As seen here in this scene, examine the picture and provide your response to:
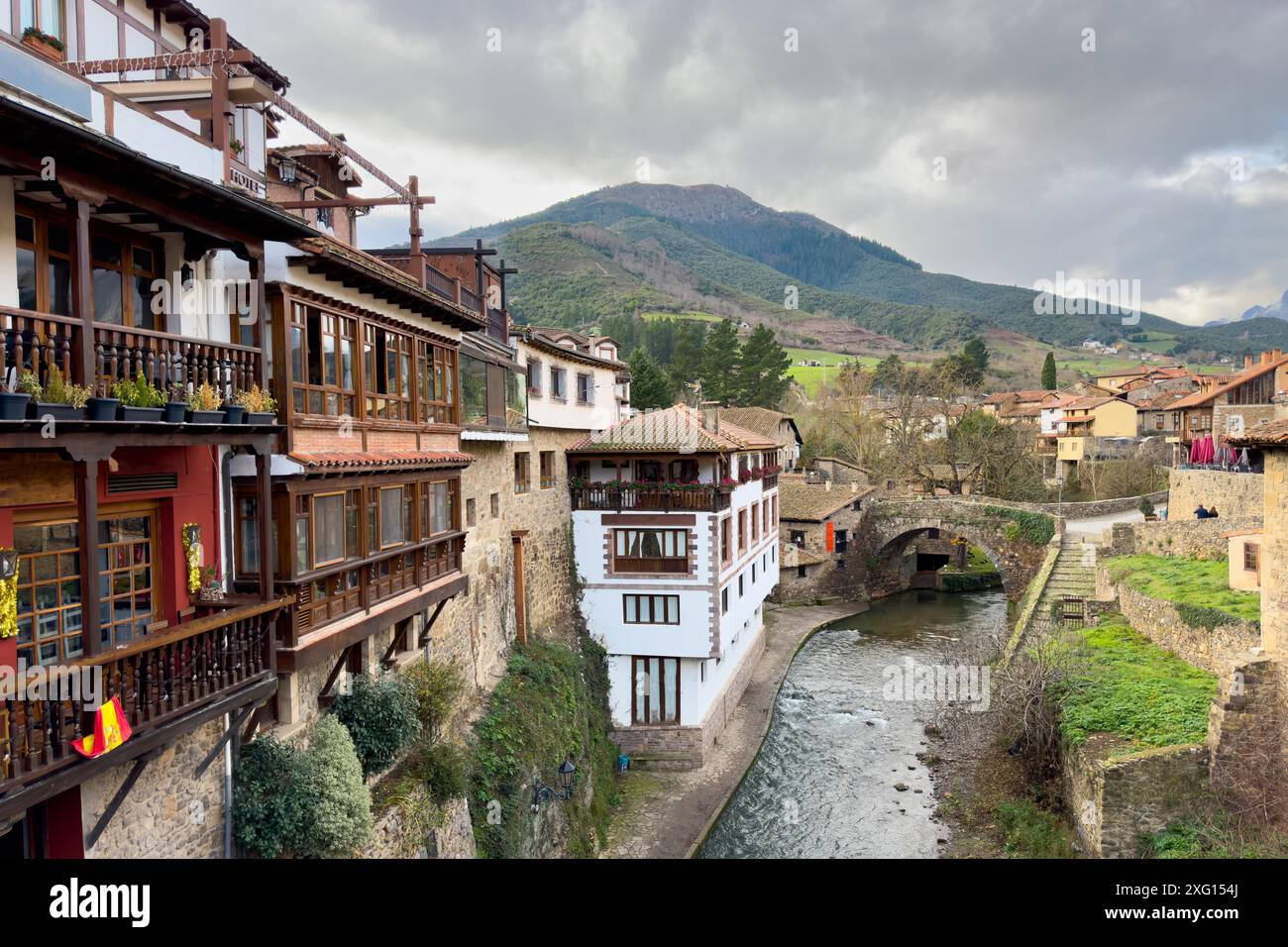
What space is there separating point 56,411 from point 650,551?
1870 centimetres

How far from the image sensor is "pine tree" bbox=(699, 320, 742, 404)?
6594 cm

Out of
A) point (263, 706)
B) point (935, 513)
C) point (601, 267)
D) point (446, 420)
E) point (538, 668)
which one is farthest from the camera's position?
point (601, 267)

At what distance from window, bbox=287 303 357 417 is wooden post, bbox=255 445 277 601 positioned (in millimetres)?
1097

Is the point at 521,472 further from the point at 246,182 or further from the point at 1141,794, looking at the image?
the point at 1141,794

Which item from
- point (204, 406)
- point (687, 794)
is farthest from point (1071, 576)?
point (204, 406)

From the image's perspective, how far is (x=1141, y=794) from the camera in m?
16.6

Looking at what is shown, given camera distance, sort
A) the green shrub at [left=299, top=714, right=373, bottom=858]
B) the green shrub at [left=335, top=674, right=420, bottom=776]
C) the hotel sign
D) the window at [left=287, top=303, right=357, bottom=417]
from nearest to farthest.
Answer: the green shrub at [left=299, top=714, right=373, bottom=858], the window at [left=287, top=303, right=357, bottom=417], the hotel sign, the green shrub at [left=335, top=674, right=420, bottom=776]

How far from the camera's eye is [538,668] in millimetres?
20125

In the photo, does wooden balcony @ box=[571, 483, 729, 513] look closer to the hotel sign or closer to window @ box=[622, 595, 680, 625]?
window @ box=[622, 595, 680, 625]

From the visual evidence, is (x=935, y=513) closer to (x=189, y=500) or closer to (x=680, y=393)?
(x=680, y=393)

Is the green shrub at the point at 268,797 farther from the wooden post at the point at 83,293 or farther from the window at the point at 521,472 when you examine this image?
the window at the point at 521,472

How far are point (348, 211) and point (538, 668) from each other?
11721mm

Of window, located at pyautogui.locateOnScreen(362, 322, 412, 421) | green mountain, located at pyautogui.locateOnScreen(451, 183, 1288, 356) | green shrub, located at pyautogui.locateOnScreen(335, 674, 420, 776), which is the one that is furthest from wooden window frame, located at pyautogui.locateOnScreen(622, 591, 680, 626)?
green mountain, located at pyautogui.locateOnScreen(451, 183, 1288, 356)
